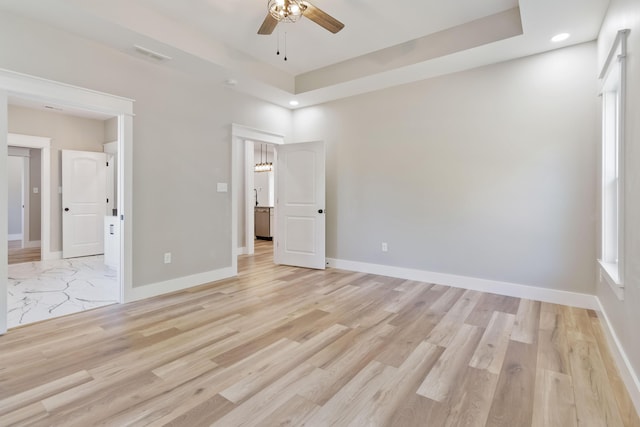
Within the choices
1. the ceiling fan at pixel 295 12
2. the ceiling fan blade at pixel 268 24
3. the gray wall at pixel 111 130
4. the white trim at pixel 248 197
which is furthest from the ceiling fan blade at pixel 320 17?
the gray wall at pixel 111 130

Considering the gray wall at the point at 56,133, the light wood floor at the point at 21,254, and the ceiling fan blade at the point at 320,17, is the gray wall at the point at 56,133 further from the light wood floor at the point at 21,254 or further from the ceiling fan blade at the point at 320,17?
the ceiling fan blade at the point at 320,17

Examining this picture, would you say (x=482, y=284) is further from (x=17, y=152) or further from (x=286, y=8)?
(x=17, y=152)

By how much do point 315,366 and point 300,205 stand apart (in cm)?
335

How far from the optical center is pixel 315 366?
2.12m

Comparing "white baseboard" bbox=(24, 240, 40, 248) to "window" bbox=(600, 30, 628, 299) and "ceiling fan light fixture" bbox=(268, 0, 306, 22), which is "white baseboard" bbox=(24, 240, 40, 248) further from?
"window" bbox=(600, 30, 628, 299)

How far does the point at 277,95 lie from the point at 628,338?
15.2ft

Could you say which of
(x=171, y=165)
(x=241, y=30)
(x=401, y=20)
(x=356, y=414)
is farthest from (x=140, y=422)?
(x=401, y=20)

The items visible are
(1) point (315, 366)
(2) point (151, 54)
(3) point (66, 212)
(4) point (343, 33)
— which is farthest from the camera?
(3) point (66, 212)

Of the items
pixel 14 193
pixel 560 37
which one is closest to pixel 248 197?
pixel 560 37

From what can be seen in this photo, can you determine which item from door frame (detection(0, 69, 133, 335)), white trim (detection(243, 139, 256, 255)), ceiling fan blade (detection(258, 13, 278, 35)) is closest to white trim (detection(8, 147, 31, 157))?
white trim (detection(243, 139, 256, 255))

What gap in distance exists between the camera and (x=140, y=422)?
158cm

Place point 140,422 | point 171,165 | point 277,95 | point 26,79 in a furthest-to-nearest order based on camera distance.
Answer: point 277,95 < point 171,165 < point 26,79 < point 140,422

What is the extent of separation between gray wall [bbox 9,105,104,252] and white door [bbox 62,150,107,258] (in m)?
0.12

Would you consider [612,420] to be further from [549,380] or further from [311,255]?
[311,255]
